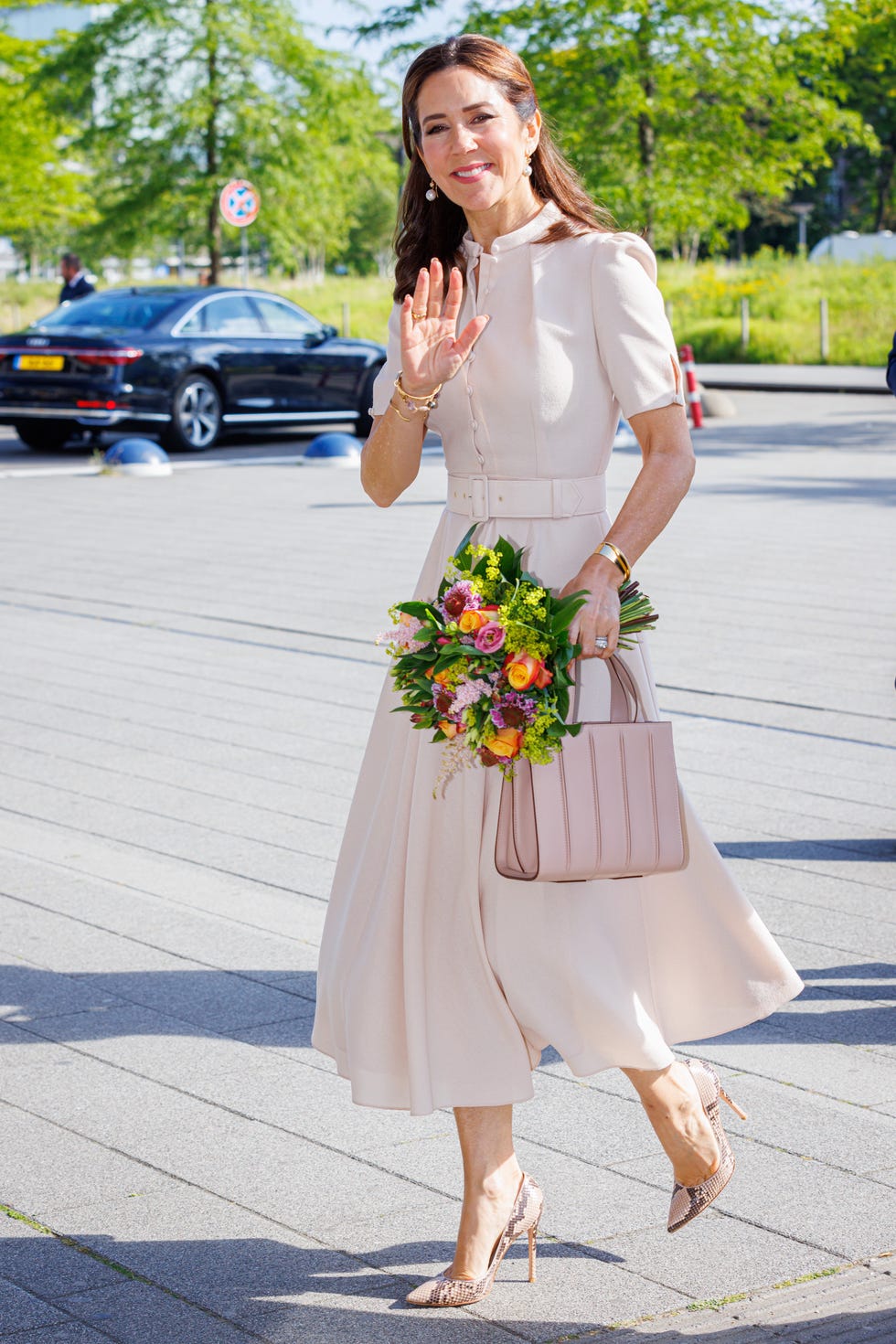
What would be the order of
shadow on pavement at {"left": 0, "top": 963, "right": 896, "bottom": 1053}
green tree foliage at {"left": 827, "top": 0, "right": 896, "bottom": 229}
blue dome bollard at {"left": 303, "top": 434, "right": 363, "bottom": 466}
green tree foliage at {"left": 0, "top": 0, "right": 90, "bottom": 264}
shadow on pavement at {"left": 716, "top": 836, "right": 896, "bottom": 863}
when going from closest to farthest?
shadow on pavement at {"left": 0, "top": 963, "right": 896, "bottom": 1053} → shadow on pavement at {"left": 716, "top": 836, "right": 896, "bottom": 863} → blue dome bollard at {"left": 303, "top": 434, "right": 363, "bottom": 466} → green tree foliage at {"left": 0, "top": 0, "right": 90, "bottom": 264} → green tree foliage at {"left": 827, "top": 0, "right": 896, "bottom": 229}

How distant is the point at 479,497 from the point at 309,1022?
174 centimetres

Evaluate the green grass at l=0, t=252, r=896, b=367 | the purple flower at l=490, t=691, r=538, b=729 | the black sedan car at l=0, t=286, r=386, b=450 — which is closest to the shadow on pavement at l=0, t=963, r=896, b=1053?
the purple flower at l=490, t=691, r=538, b=729

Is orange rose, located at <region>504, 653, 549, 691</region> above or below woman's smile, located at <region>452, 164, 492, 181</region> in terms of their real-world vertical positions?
below

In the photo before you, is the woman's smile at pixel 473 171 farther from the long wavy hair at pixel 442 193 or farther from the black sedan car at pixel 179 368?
the black sedan car at pixel 179 368

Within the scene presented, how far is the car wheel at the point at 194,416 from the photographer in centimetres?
1922

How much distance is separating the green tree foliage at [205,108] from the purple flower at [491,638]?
94.4 ft

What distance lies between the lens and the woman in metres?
3.02

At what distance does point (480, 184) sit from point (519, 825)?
3.41 ft

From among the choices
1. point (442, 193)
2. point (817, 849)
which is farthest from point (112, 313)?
point (442, 193)

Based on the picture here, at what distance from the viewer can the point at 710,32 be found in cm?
2777

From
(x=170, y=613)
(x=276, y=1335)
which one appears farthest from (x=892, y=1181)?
(x=170, y=613)

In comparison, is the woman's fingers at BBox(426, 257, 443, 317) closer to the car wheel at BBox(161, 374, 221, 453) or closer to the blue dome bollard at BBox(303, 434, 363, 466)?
the blue dome bollard at BBox(303, 434, 363, 466)

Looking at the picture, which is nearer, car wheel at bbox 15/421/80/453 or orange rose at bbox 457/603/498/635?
orange rose at bbox 457/603/498/635

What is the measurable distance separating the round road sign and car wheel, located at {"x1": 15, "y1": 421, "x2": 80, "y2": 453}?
611cm
